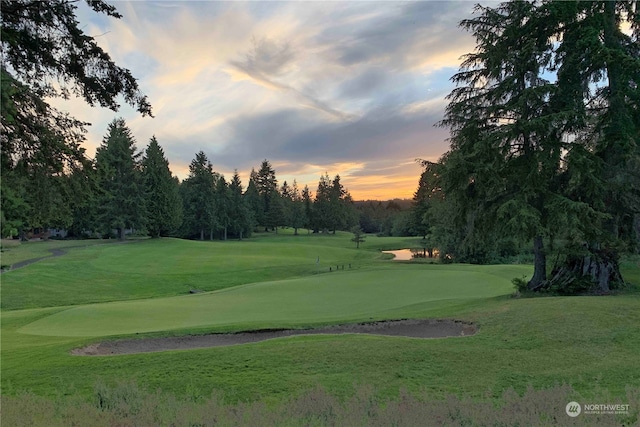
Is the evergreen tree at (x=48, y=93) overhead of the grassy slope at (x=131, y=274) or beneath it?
overhead

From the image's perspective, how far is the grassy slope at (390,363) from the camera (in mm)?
6191

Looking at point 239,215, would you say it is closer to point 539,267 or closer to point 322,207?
point 322,207

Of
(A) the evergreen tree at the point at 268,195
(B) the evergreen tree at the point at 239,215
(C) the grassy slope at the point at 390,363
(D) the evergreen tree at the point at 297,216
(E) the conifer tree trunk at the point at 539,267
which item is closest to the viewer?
(C) the grassy slope at the point at 390,363

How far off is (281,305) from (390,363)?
8.99 meters

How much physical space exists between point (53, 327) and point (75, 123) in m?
8.66

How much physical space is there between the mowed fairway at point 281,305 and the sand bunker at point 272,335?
80cm

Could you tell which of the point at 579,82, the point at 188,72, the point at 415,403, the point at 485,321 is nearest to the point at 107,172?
the point at 415,403

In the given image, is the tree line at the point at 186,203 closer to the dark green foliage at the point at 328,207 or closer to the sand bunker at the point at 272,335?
the dark green foliage at the point at 328,207

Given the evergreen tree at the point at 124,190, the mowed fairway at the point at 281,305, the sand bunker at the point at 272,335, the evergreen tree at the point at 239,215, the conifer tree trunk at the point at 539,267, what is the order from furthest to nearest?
the evergreen tree at the point at 239,215 → the evergreen tree at the point at 124,190 → the conifer tree trunk at the point at 539,267 → the mowed fairway at the point at 281,305 → the sand bunker at the point at 272,335

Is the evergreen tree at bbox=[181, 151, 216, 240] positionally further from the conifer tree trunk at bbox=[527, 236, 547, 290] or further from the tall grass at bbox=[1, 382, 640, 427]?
the tall grass at bbox=[1, 382, 640, 427]

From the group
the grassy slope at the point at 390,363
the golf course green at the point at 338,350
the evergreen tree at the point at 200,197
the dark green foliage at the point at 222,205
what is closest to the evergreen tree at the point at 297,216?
the dark green foliage at the point at 222,205

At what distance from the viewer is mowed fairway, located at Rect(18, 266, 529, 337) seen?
12359mm

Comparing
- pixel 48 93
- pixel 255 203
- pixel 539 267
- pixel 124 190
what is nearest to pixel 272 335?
pixel 48 93

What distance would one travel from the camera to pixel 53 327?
1273 cm
